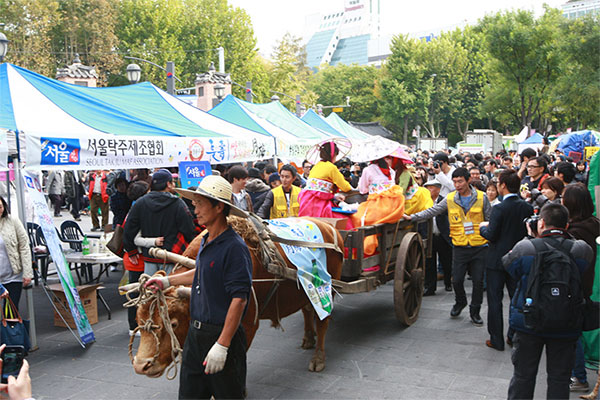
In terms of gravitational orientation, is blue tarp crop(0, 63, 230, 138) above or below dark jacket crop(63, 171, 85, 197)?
above

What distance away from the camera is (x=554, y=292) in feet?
12.3

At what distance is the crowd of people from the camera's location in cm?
334

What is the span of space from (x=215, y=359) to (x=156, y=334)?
621mm

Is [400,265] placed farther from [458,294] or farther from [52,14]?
[52,14]

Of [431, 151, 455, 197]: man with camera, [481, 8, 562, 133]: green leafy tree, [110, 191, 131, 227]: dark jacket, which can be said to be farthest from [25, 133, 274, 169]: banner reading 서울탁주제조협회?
[481, 8, 562, 133]: green leafy tree

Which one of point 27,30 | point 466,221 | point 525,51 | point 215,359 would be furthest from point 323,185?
point 27,30

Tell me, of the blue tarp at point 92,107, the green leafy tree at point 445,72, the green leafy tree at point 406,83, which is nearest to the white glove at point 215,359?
the blue tarp at point 92,107

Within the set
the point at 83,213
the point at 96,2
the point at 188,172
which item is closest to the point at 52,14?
the point at 96,2

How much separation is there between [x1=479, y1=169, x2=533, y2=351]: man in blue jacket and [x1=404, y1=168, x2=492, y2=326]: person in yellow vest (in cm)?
74

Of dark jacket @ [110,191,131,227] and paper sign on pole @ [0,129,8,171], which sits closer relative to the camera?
paper sign on pole @ [0,129,8,171]

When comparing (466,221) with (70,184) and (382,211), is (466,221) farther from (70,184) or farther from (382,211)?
(70,184)

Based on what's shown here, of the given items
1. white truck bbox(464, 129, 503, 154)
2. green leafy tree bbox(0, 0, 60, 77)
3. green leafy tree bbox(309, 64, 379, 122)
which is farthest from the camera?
green leafy tree bbox(309, 64, 379, 122)

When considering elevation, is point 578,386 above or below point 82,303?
below

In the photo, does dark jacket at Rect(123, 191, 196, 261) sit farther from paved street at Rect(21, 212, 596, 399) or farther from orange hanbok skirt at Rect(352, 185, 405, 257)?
orange hanbok skirt at Rect(352, 185, 405, 257)
